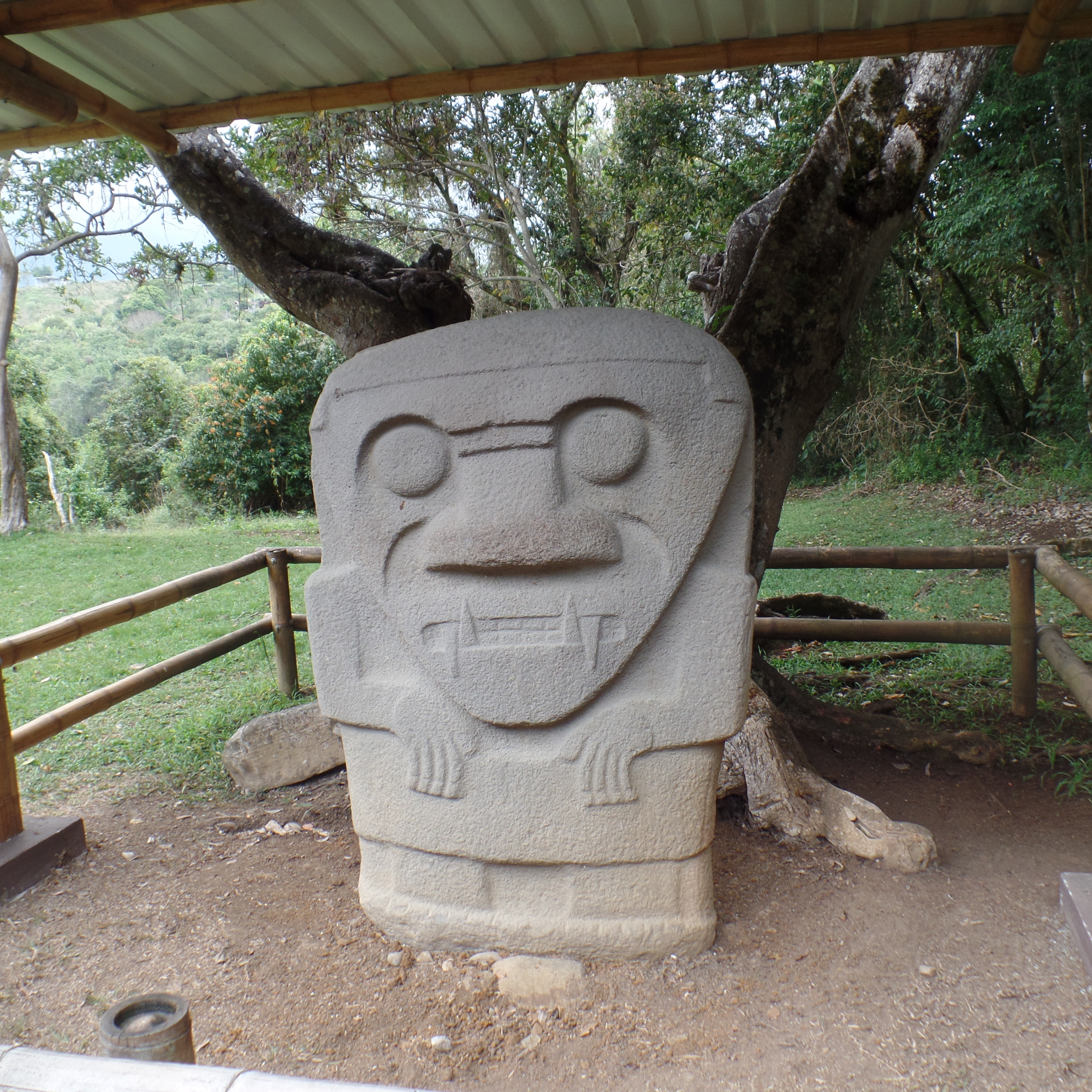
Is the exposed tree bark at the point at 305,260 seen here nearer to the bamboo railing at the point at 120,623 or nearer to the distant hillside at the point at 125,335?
the bamboo railing at the point at 120,623

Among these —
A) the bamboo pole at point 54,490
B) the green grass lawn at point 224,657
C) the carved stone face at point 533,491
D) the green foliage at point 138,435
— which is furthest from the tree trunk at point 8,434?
the carved stone face at point 533,491

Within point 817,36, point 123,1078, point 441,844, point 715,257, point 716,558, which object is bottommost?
point 441,844

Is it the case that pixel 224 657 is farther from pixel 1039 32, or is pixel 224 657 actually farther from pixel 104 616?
pixel 1039 32

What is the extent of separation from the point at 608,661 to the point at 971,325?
9.07 metres

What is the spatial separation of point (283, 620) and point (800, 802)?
2.76 meters

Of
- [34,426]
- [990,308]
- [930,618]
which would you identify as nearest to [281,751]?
[930,618]

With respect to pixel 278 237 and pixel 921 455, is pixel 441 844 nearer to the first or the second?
pixel 278 237

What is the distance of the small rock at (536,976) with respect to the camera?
238 centimetres

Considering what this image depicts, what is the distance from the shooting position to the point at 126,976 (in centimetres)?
246

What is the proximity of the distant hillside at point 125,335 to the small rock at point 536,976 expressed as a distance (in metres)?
15.7

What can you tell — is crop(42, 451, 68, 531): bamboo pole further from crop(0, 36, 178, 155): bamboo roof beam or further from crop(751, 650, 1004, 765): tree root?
crop(751, 650, 1004, 765): tree root

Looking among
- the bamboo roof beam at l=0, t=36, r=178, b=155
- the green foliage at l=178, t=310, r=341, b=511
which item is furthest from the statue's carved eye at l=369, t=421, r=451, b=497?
the green foliage at l=178, t=310, r=341, b=511

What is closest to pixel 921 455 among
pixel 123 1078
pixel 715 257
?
pixel 715 257

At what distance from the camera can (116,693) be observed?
3.43 m
